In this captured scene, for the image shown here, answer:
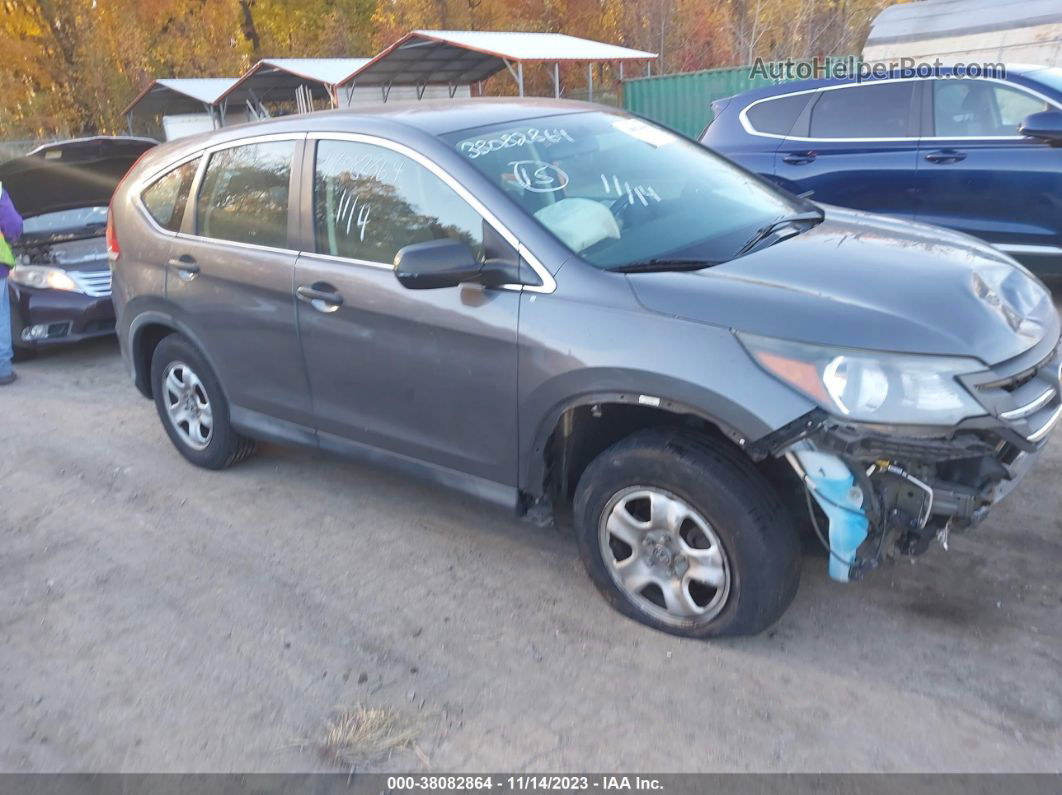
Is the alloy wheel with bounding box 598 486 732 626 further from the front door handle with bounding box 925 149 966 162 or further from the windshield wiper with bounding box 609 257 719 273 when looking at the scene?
the front door handle with bounding box 925 149 966 162

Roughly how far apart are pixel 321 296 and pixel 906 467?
2.40 metres

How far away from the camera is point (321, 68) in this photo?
21219mm

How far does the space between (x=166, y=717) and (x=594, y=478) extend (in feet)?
5.39

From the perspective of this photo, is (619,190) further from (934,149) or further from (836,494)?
(934,149)

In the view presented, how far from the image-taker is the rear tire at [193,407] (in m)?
4.70

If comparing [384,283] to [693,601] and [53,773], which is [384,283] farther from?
[53,773]

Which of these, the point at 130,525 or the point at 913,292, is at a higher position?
the point at 913,292

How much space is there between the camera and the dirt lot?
276 centimetres

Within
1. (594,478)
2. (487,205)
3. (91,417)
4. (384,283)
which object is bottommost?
(91,417)

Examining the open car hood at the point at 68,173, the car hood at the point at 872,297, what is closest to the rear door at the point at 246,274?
the car hood at the point at 872,297

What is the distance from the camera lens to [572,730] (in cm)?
283

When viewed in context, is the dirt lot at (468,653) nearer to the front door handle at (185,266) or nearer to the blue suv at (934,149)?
the front door handle at (185,266)

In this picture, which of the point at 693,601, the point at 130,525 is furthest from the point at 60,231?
the point at 693,601

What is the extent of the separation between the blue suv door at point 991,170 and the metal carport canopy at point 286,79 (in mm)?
15550
